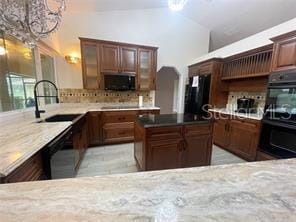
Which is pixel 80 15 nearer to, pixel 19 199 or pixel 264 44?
pixel 264 44

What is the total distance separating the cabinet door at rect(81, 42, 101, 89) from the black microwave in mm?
205

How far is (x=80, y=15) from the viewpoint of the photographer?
366 cm

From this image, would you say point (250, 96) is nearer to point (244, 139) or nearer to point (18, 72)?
point (244, 139)

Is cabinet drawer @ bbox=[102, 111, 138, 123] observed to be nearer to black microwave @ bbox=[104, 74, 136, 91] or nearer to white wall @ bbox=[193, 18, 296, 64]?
black microwave @ bbox=[104, 74, 136, 91]

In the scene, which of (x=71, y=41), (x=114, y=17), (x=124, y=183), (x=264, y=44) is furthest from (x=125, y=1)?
(x=124, y=183)

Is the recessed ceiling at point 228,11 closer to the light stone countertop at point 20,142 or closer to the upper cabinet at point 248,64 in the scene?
the upper cabinet at point 248,64

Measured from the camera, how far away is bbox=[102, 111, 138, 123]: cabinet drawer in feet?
11.3

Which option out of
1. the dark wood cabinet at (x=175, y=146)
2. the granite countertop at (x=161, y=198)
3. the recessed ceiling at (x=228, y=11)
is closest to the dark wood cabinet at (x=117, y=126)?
the dark wood cabinet at (x=175, y=146)

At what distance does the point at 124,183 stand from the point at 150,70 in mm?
3525

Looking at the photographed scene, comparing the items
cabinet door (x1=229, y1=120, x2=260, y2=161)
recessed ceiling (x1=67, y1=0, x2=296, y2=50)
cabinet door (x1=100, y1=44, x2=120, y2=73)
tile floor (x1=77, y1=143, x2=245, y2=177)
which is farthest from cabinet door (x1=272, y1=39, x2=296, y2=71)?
cabinet door (x1=100, y1=44, x2=120, y2=73)

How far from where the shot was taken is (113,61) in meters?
3.59

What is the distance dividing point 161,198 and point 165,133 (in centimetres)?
145

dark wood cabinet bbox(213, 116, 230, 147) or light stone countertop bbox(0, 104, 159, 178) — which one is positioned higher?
light stone countertop bbox(0, 104, 159, 178)

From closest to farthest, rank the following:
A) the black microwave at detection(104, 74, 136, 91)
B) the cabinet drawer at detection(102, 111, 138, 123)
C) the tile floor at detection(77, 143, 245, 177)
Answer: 1. the tile floor at detection(77, 143, 245, 177)
2. the cabinet drawer at detection(102, 111, 138, 123)
3. the black microwave at detection(104, 74, 136, 91)
